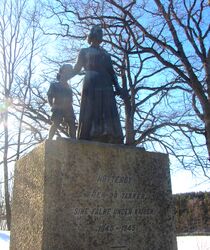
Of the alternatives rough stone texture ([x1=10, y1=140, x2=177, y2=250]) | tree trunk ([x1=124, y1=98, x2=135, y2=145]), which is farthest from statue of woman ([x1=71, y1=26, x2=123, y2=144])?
tree trunk ([x1=124, y1=98, x2=135, y2=145])

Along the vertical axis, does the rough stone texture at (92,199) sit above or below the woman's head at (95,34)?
below

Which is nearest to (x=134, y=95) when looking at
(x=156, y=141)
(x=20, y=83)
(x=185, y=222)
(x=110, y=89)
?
(x=156, y=141)

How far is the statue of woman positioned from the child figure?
8.1 inches

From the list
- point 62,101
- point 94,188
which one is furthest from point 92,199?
→ point 62,101

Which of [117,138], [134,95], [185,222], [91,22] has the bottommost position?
[185,222]

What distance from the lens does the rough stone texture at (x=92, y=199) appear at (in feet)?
16.3

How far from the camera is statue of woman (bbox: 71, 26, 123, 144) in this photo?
5.78m

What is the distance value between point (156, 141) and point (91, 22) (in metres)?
6.57

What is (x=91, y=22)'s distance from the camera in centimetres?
1853

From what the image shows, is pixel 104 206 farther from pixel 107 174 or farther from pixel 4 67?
pixel 4 67

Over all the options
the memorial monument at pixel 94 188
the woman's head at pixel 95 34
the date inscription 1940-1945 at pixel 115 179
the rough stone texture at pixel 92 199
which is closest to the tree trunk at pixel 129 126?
the woman's head at pixel 95 34

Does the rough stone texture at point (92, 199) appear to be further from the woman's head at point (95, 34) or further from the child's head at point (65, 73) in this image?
the woman's head at point (95, 34)

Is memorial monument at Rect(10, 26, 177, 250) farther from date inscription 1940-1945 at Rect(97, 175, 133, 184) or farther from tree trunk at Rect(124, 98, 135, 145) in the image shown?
tree trunk at Rect(124, 98, 135, 145)

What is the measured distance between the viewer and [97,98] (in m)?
5.95
